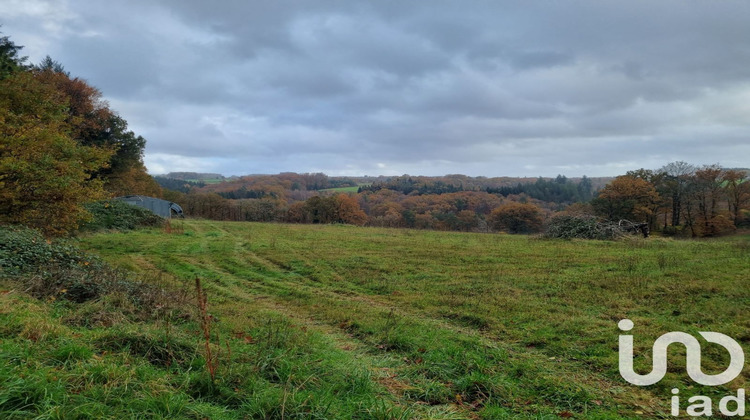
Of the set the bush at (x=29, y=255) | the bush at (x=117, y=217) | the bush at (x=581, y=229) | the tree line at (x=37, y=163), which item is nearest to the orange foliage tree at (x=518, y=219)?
the bush at (x=581, y=229)

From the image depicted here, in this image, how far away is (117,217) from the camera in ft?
78.9

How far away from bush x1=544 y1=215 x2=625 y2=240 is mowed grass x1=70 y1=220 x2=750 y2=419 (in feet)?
23.6

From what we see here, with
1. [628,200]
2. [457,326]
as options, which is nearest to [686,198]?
[628,200]

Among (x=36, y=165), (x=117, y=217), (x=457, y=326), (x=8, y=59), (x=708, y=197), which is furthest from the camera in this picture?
(x=708, y=197)

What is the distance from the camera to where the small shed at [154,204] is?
103 ft

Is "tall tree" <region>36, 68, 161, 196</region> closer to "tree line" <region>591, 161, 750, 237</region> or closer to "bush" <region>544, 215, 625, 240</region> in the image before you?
"bush" <region>544, 215, 625, 240</region>

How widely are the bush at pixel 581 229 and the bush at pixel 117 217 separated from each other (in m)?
27.3

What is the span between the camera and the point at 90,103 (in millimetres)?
29766

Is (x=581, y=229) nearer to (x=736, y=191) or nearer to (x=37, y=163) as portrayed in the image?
(x=37, y=163)

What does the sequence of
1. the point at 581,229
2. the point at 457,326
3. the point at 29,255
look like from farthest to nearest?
the point at 581,229 → the point at 29,255 → the point at 457,326

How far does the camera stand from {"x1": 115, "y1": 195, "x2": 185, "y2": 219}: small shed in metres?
31.5

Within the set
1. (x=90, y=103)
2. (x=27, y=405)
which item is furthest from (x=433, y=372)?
(x=90, y=103)

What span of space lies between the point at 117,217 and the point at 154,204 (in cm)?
1039

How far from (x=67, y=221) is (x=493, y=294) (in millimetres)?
15052
